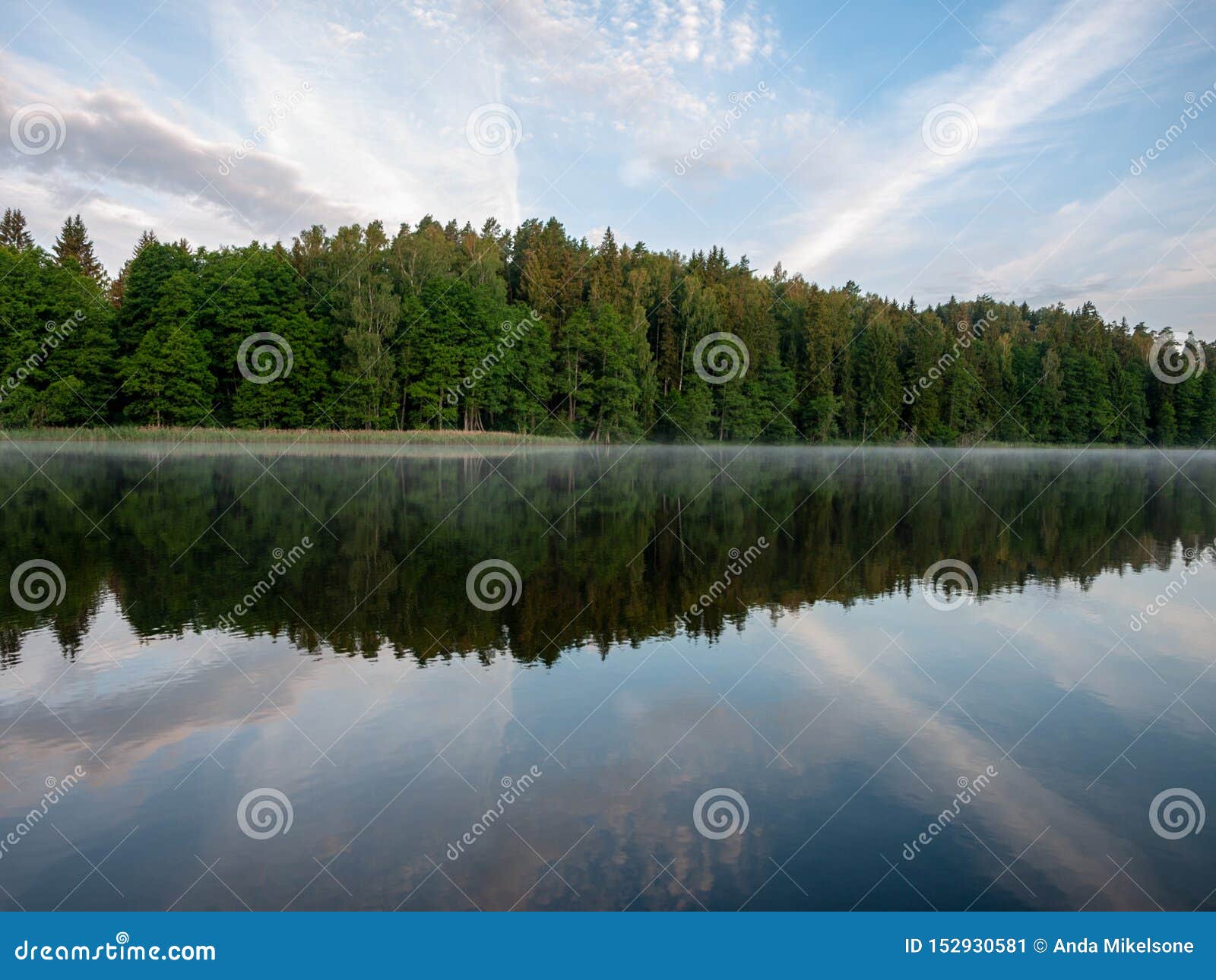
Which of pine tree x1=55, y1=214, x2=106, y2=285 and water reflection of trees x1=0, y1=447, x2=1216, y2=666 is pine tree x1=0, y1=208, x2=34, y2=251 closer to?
pine tree x1=55, y1=214, x2=106, y2=285

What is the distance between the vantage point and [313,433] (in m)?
65.4

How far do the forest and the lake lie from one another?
4708 cm

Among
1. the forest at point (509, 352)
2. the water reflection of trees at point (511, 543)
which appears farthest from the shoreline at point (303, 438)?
the water reflection of trees at point (511, 543)

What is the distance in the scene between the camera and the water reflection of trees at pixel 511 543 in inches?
445

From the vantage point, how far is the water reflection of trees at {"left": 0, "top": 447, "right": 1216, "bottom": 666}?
1131 centimetres

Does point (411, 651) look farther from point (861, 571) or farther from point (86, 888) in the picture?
point (861, 571)

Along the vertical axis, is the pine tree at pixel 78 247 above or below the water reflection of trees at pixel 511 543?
above

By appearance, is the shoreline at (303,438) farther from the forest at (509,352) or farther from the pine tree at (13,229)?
the pine tree at (13,229)

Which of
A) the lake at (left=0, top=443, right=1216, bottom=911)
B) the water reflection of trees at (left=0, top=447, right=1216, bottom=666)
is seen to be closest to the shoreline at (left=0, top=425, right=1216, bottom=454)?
the water reflection of trees at (left=0, top=447, right=1216, bottom=666)

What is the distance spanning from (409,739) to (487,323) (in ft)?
221

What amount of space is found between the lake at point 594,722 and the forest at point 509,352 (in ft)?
154

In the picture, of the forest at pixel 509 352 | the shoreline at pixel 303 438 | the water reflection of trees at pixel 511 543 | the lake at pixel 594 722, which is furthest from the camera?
the forest at pixel 509 352

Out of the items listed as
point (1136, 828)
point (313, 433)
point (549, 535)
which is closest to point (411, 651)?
point (1136, 828)

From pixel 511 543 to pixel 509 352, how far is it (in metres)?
58.0
